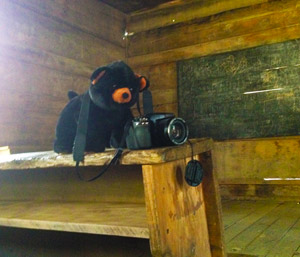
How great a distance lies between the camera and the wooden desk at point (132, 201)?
87 cm

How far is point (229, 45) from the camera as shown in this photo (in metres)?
3.12

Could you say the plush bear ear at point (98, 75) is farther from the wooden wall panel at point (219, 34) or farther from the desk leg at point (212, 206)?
the wooden wall panel at point (219, 34)

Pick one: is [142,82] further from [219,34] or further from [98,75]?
[219,34]

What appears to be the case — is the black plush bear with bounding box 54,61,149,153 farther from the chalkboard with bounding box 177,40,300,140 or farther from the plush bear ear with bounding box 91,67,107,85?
the chalkboard with bounding box 177,40,300,140

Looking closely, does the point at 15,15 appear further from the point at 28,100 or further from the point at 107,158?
the point at 107,158

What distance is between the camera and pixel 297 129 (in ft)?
9.20

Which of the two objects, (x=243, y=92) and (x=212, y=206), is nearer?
(x=212, y=206)

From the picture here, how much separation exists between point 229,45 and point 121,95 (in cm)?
232

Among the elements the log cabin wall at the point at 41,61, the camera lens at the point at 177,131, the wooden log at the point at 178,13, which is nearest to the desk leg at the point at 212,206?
the camera lens at the point at 177,131

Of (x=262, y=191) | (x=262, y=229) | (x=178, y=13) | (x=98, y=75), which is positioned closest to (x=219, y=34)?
(x=178, y=13)

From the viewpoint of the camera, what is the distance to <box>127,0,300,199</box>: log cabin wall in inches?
113

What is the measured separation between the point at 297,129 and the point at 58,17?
2137 millimetres

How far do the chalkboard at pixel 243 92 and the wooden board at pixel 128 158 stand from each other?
6.55ft

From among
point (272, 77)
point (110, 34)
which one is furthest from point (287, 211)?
point (110, 34)
